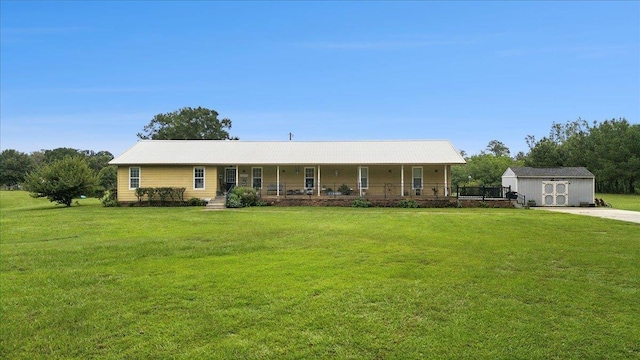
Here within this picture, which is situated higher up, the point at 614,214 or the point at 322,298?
the point at 322,298

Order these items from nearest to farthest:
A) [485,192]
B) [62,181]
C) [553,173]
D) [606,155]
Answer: [62,181] < [485,192] < [553,173] < [606,155]

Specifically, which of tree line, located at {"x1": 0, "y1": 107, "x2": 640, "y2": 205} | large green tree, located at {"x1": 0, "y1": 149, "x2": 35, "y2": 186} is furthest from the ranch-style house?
large green tree, located at {"x1": 0, "y1": 149, "x2": 35, "y2": 186}

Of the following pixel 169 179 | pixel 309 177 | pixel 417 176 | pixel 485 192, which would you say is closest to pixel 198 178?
pixel 169 179

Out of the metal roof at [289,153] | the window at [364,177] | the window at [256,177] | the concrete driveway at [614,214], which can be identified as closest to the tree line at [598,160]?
the metal roof at [289,153]

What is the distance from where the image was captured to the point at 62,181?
952 inches

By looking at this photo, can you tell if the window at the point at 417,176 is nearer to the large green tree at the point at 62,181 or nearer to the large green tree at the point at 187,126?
the large green tree at the point at 62,181

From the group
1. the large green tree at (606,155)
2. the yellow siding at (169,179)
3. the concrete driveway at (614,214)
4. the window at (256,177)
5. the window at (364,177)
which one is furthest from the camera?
the large green tree at (606,155)

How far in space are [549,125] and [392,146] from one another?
5189 cm

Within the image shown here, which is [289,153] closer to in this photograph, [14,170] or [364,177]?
[364,177]

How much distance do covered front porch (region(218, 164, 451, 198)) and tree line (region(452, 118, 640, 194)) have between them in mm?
17049

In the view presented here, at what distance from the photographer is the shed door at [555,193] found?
25266 mm

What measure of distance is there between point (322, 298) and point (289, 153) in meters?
23.1

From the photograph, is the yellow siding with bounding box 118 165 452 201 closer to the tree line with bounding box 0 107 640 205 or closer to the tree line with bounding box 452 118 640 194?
the tree line with bounding box 0 107 640 205

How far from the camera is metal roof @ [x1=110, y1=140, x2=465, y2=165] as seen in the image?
25.6m
